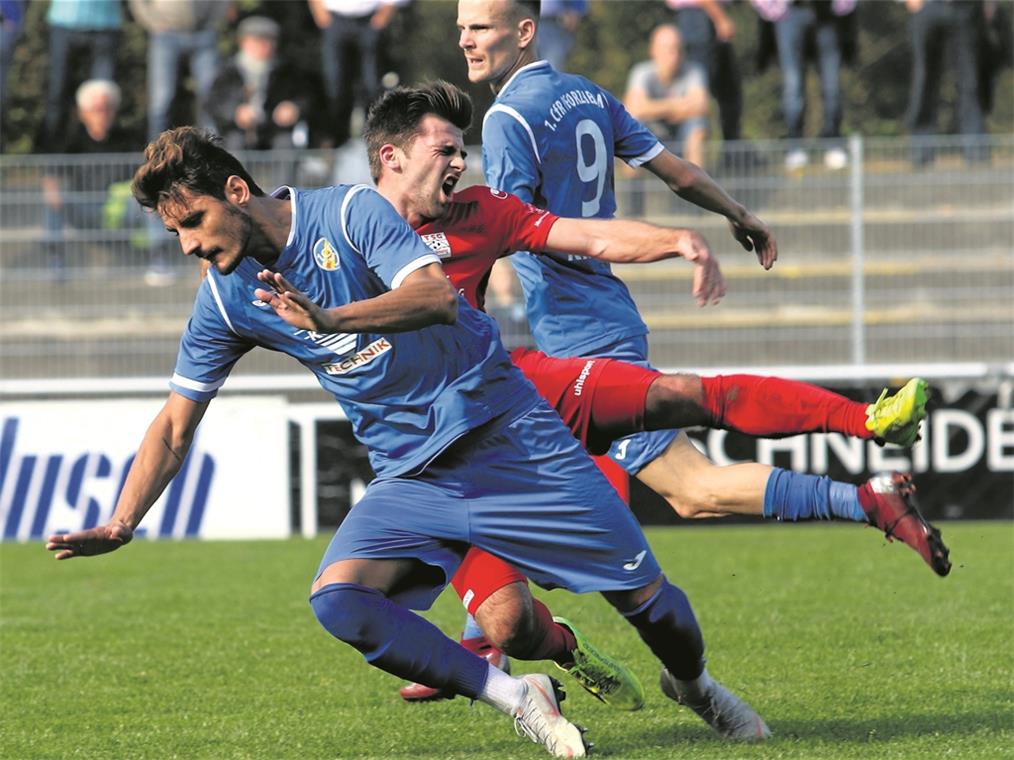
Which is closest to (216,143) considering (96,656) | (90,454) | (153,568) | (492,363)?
(492,363)

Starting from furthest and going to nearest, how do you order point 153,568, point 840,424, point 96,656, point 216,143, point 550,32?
point 550,32, point 153,568, point 96,656, point 840,424, point 216,143

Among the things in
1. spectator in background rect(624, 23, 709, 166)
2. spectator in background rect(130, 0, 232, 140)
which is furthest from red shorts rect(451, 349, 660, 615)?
spectator in background rect(130, 0, 232, 140)

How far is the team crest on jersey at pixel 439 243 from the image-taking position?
18.8 ft

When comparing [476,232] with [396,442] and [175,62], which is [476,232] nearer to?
[396,442]

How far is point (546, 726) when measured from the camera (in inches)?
214

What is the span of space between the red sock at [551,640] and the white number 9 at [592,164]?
1548mm

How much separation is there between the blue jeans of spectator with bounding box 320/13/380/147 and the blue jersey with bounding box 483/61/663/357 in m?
9.07

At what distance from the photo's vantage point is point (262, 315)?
5301mm

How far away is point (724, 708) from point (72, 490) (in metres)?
8.10

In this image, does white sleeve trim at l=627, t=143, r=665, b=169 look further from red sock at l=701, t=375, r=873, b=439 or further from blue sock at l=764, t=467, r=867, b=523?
blue sock at l=764, t=467, r=867, b=523

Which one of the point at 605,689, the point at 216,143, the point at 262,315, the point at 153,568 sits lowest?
the point at 153,568

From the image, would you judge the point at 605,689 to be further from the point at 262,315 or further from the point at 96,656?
the point at 96,656

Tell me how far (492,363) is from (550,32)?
10.1m

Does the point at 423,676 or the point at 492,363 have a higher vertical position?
the point at 492,363
